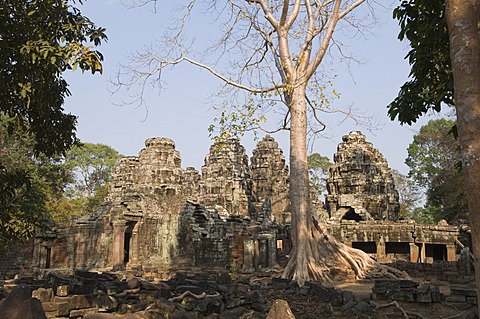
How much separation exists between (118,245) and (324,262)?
10074 millimetres

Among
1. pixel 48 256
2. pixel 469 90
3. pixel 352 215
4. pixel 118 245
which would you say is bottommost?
pixel 48 256

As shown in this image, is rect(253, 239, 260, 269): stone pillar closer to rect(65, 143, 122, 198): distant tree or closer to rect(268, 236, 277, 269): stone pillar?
rect(268, 236, 277, 269): stone pillar

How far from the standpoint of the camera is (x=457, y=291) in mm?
7727

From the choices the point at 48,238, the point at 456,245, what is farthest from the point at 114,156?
the point at 456,245

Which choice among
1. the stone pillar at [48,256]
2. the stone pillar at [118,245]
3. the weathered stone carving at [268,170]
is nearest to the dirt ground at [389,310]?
the stone pillar at [118,245]

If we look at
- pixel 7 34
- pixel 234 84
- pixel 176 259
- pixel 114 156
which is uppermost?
pixel 114 156

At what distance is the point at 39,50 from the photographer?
572cm

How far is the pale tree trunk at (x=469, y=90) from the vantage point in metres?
4.11

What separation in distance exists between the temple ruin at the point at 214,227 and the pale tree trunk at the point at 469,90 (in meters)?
12.1

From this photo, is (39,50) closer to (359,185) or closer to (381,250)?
(381,250)

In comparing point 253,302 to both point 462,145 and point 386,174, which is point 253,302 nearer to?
point 462,145

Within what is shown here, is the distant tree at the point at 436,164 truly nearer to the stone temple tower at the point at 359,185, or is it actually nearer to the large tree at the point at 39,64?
the stone temple tower at the point at 359,185

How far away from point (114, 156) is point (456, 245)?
34503mm

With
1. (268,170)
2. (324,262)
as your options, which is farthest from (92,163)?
(324,262)
